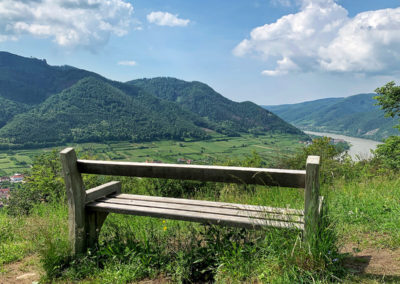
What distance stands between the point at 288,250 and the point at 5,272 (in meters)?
2.62

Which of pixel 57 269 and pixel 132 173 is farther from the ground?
pixel 132 173

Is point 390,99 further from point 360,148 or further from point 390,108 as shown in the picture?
point 360,148

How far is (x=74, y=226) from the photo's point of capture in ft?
8.71

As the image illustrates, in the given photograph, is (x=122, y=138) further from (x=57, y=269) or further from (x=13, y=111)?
(x=57, y=269)

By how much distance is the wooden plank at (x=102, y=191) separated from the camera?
2.71m

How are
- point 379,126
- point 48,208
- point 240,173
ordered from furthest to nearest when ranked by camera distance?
1. point 379,126
2. point 48,208
3. point 240,173

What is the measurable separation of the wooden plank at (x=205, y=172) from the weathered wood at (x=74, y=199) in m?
0.09

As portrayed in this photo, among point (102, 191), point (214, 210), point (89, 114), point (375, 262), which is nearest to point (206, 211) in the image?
point (214, 210)

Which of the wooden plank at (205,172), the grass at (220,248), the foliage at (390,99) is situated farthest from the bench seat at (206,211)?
the foliage at (390,99)

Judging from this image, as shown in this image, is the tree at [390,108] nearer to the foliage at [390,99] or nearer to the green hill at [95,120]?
the foliage at [390,99]

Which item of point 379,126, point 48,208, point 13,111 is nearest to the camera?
point 48,208

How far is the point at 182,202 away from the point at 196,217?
1.35 ft

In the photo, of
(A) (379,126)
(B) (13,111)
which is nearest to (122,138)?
(B) (13,111)

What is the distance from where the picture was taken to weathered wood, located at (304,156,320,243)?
73.1 inches
